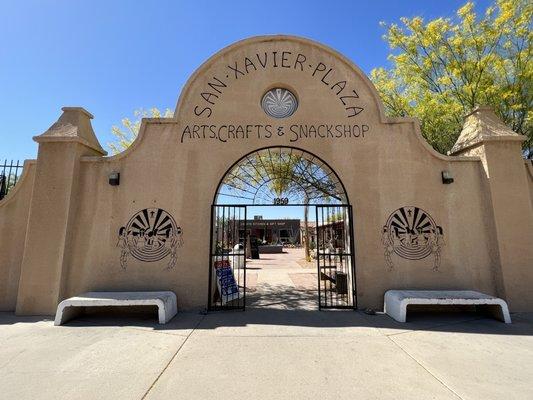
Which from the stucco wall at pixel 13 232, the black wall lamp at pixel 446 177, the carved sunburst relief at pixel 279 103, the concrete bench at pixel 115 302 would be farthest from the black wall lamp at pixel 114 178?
the black wall lamp at pixel 446 177

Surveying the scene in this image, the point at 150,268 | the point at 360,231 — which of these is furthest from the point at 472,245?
the point at 150,268

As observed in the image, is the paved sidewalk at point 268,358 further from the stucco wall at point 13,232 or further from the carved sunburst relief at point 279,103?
the carved sunburst relief at point 279,103

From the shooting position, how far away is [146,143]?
6.95m

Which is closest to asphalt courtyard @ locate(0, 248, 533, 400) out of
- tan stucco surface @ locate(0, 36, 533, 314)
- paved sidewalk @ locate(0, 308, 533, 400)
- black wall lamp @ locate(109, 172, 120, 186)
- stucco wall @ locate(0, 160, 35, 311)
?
paved sidewalk @ locate(0, 308, 533, 400)

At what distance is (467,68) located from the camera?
1060 cm

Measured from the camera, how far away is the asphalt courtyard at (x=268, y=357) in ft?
10.6

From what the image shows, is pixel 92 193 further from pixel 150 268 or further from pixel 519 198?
pixel 519 198

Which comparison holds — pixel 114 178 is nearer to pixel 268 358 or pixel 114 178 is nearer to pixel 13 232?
pixel 13 232

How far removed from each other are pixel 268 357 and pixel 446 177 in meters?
5.41

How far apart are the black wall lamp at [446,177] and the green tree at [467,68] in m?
4.95

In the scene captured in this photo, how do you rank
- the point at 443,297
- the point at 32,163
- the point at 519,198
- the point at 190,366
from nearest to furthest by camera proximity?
the point at 190,366 < the point at 443,297 < the point at 519,198 < the point at 32,163

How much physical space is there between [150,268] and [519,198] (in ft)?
27.0

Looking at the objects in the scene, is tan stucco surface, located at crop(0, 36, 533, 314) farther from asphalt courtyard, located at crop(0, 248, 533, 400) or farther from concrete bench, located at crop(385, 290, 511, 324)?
asphalt courtyard, located at crop(0, 248, 533, 400)

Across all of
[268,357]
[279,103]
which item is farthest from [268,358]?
[279,103]
